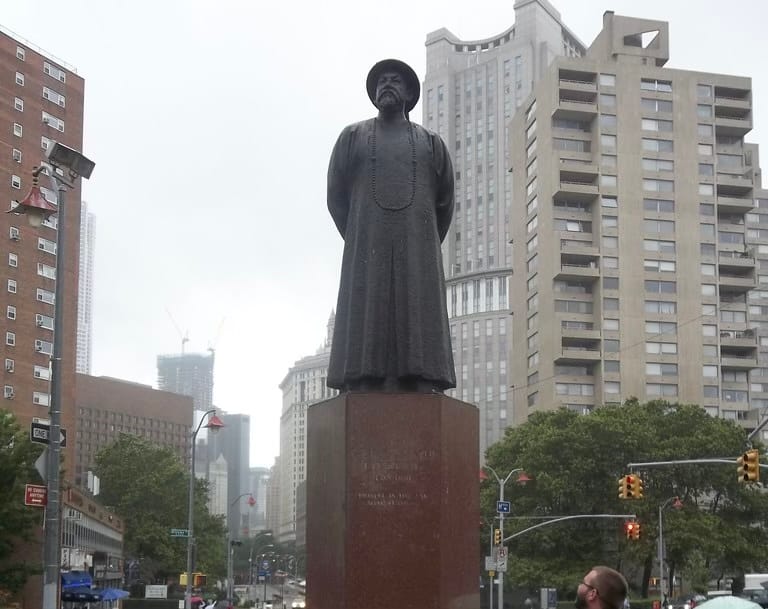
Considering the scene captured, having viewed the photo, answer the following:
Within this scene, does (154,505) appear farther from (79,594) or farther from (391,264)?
(391,264)

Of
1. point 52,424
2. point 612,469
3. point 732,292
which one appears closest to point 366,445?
point 52,424

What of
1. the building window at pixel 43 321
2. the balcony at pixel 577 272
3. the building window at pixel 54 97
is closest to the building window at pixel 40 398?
the building window at pixel 43 321

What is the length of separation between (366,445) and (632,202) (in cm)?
7691

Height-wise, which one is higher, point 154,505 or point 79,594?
point 154,505

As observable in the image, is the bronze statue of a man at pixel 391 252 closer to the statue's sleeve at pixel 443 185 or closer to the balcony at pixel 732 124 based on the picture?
the statue's sleeve at pixel 443 185

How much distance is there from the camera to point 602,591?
18.0 feet

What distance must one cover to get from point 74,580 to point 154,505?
1677 inches

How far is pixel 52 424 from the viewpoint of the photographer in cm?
1894

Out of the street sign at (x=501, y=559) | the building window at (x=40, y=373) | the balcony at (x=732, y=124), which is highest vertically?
the balcony at (x=732, y=124)

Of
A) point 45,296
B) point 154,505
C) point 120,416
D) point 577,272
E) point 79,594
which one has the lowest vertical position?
point 79,594

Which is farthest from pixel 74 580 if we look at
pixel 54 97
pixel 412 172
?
pixel 54 97

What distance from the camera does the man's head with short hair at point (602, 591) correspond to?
5508 mm

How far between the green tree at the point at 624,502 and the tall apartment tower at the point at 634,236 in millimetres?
19472

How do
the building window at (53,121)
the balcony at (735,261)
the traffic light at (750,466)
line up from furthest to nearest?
1. the balcony at (735,261)
2. the building window at (53,121)
3. the traffic light at (750,466)
